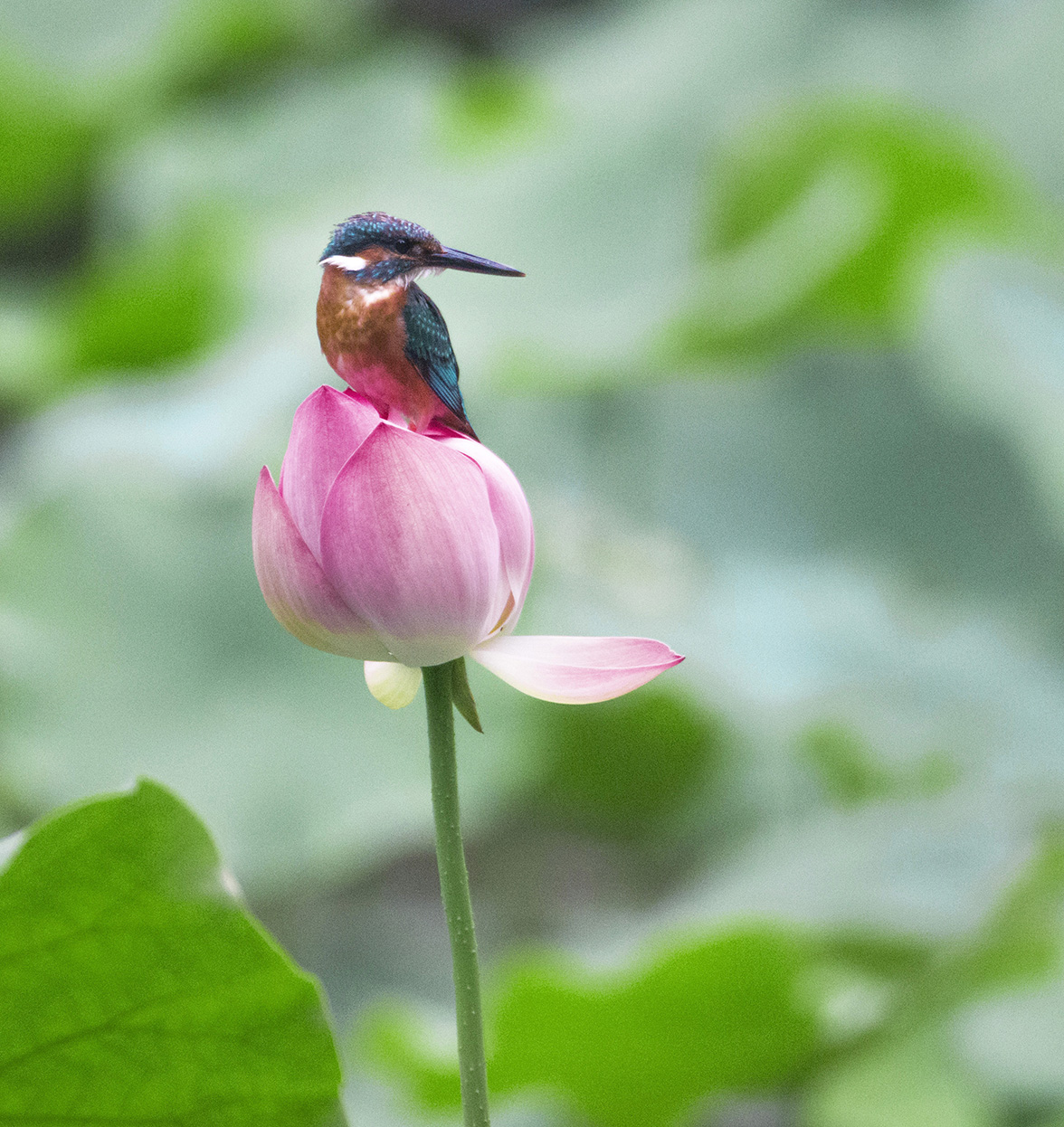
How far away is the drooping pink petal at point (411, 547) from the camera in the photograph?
0.22 m

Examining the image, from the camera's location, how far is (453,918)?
223 millimetres

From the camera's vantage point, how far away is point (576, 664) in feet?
0.77

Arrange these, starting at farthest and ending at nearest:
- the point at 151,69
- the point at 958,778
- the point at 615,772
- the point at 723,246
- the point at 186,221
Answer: the point at 151,69, the point at 186,221, the point at 723,246, the point at 615,772, the point at 958,778

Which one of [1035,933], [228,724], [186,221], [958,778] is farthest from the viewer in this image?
[186,221]

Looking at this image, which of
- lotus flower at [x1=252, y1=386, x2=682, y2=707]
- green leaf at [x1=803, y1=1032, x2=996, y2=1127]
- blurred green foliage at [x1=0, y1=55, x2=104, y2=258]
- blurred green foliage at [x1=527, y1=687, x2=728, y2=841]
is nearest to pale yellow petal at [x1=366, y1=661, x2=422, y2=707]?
lotus flower at [x1=252, y1=386, x2=682, y2=707]

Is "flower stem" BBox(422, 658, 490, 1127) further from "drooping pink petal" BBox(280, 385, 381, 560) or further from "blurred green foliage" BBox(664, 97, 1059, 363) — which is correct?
"blurred green foliage" BBox(664, 97, 1059, 363)

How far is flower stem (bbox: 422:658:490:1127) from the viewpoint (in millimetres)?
215

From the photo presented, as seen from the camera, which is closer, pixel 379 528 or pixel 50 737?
pixel 379 528

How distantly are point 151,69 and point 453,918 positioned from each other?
2364 millimetres

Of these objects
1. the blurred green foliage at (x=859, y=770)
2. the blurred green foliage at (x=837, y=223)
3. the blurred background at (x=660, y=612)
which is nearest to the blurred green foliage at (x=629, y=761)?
the blurred background at (x=660, y=612)

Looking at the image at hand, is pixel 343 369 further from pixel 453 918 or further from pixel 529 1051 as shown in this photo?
pixel 529 1051

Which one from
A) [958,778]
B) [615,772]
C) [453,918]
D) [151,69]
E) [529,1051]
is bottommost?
[615,772]

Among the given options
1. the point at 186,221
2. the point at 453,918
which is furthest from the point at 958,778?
the point at 186,221

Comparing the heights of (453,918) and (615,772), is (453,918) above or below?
above
